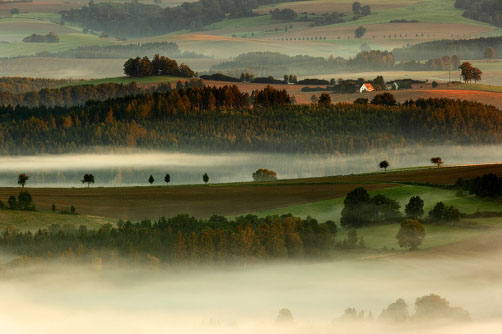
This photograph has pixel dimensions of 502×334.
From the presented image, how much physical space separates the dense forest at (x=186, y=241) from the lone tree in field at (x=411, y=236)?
26.7 ft

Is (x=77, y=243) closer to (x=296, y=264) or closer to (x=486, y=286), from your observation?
(x=296, y=264)

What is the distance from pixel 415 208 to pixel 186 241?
26.6m

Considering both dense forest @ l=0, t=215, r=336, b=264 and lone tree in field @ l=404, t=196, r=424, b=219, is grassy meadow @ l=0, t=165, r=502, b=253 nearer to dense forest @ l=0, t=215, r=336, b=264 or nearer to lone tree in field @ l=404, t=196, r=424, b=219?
lone tree in field @ l=404, t=196, r=424, b=219

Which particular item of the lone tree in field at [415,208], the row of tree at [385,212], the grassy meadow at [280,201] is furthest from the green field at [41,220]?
the lone tree in field at [415,208]

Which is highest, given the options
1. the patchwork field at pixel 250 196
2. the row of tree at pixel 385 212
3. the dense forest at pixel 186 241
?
the row of tree at pixel 385 212

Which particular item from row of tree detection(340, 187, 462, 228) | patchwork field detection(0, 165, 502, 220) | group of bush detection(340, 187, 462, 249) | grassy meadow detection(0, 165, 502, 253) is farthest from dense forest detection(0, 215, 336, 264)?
patchwork field detection(0, 165, 502, 220)

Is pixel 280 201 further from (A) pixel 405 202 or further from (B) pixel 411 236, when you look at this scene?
(B) pixel 411 236

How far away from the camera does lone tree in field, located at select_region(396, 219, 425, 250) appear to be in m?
112

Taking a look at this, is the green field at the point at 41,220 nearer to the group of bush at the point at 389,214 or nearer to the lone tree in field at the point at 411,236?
the group of bush at the point at 389,214

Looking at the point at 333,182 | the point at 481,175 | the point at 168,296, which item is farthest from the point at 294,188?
the point at 168,296

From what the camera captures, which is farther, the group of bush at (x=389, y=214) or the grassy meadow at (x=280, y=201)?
the grassy meadow at (x=280, y=201)

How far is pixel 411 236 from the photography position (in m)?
112

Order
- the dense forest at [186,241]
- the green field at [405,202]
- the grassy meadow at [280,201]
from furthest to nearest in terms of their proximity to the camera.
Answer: the green field at [405,202]
the grassy meadow at [280,201]
the dense forest at [186,241]

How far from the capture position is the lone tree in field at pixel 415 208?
408 ft
